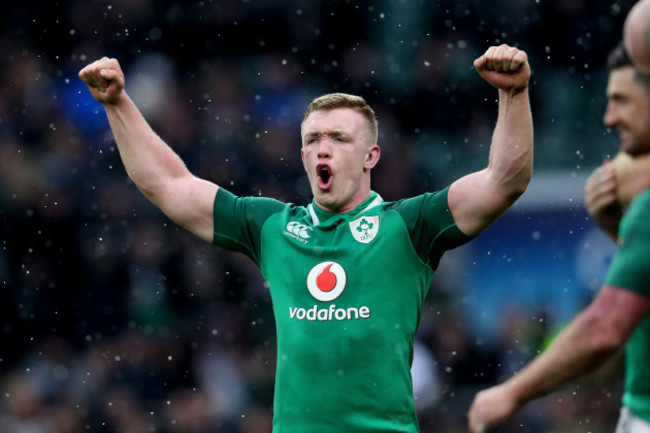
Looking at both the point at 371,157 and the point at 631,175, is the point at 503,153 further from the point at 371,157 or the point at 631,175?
the point at 631,175

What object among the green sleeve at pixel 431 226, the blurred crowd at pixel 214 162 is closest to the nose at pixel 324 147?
the green sleeve at pixel 431 226

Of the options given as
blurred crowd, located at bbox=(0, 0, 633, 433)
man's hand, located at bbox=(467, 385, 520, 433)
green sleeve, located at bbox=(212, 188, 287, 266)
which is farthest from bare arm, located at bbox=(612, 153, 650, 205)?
blurred crowd, located at bbox=(0, 0, 633, 433)

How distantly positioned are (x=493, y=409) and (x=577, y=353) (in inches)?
11.6

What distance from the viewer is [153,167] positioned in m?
5.12

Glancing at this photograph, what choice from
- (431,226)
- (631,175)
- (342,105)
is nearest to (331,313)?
(431,226)

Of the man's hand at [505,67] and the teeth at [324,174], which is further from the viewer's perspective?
the teeth at [324,174]

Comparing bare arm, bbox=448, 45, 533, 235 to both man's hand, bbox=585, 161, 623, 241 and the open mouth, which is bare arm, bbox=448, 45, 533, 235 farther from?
man's hand, bbox=585, 161, 623, 241

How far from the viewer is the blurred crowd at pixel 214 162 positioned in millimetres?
9422

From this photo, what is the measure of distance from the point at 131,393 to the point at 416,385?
262cm

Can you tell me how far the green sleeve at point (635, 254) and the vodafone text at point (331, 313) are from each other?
5.91 feet

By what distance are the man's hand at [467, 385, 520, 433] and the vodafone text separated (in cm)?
155

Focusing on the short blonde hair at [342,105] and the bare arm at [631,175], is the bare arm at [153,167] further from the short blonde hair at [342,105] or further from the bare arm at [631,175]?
the bare arm at [631,175]

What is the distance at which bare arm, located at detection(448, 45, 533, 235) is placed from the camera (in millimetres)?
4203

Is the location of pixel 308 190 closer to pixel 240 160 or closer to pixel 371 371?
pixel 240 160
